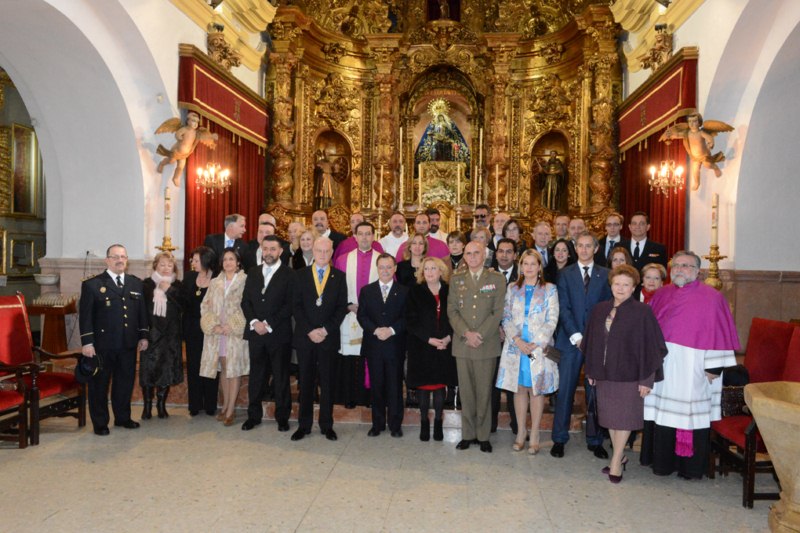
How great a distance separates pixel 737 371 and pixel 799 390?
1089 millimetres

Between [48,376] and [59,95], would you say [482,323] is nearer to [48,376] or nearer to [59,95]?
[48,376]

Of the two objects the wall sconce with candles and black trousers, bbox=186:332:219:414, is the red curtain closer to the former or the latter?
the wall sconce with candles

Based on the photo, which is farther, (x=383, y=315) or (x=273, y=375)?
(x=273, y=375)

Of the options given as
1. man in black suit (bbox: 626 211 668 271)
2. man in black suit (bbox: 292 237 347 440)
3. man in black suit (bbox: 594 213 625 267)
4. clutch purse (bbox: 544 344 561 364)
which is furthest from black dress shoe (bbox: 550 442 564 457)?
man in black suit (bbox: 626 211 668 271)

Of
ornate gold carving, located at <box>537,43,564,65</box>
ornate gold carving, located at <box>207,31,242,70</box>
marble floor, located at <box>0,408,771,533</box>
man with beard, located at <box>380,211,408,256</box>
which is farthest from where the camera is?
ornate gold carving, located at <box>537,43,564,65</box>

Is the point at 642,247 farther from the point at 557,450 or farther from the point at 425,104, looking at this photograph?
the point at 425,104

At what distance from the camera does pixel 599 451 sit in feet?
16.6

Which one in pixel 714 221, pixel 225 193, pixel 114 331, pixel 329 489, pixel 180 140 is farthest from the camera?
pixel 225 193

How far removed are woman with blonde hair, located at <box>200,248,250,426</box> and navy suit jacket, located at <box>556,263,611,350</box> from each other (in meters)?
2.79

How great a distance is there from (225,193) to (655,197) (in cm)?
683

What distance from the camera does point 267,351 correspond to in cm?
560

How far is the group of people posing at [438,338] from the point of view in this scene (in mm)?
4551

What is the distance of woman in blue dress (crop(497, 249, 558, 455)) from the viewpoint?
5.00 m

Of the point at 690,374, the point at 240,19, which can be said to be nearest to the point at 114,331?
the point at 690,374
